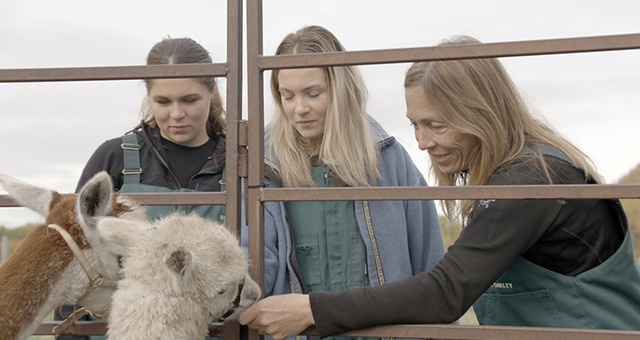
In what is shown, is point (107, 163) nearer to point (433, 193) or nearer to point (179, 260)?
point (179, 260)

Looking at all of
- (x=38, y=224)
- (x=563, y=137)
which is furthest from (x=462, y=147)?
(x=38, y=224)

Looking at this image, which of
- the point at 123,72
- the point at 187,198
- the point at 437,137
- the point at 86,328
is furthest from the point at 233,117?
the point at 86,328

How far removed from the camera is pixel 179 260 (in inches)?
77.1

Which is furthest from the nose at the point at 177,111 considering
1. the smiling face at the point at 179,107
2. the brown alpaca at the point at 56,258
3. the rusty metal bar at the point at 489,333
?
the rusty metal bar at the point at 489,333

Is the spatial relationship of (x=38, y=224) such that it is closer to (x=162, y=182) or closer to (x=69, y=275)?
(x=69, y=275)

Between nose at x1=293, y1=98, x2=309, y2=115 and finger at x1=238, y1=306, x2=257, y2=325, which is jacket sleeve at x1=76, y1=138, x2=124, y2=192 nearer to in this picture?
nose at x1=293, y1=98, x2=309, y2=115

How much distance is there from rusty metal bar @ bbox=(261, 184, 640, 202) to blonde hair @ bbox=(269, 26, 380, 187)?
1.73ft

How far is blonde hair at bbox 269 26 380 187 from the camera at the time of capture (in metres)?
2.73

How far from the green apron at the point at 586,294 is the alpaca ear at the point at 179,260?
3.86 feet

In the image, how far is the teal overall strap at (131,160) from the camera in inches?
119

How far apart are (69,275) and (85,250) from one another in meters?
0.11

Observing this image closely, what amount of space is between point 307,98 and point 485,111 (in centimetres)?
91

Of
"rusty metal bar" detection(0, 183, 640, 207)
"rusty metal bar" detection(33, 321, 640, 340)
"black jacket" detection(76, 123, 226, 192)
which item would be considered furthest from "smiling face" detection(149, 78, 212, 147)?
"rusty metal bar" detection(33, 321, 640, 340)

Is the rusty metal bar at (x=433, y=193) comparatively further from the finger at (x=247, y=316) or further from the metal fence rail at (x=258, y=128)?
the finger at (x=247, y=316)
